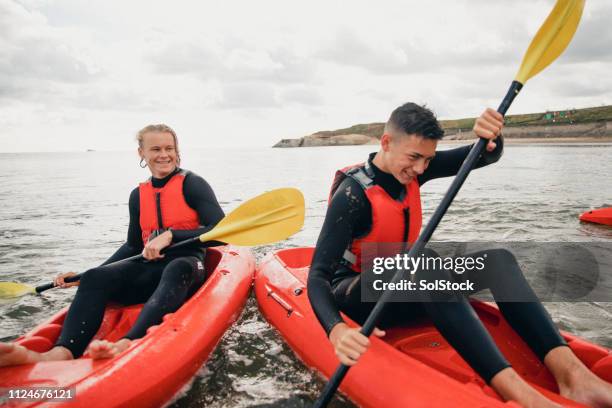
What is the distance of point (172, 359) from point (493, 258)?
1.88m

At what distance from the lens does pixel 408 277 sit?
2.15 metres

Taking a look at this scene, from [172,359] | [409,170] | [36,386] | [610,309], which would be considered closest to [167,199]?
[172,359]

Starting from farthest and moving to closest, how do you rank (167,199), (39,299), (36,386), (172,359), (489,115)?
1. (39,299)
2. (167,199)
3. (172,359)
4. (489,115)
5. (36,386)

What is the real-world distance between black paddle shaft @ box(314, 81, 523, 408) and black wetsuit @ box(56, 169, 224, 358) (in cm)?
132

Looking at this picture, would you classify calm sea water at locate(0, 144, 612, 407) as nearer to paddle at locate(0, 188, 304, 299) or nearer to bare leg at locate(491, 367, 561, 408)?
paddle at locate(0, 188, 304, 299)

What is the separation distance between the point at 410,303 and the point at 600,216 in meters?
6.37

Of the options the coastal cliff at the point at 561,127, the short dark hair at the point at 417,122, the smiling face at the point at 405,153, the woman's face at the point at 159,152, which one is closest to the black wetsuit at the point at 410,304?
the smiling face at the point at 405,153

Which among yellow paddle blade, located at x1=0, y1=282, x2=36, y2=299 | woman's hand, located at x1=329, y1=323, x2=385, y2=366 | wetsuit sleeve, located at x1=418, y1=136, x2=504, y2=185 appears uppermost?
wetsuit sleeve, located at x1=418, y1=136, x2=504, y2=185

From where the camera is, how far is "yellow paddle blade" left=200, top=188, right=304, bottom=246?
339 cm

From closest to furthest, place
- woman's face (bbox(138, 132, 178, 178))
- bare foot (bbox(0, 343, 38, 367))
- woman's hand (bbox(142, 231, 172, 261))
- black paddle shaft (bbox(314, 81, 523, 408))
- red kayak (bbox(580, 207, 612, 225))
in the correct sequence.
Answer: black paddle shaft (bbox(314, 81, 523, 408)), bare foot (bbox(0, 343, 38, 367)), woman's hand (bbox(142, 231, 172, 261)), woman's face (bbox(138, 132, 178, 178)), red kayak (bbox(580, 207, 612, 225))

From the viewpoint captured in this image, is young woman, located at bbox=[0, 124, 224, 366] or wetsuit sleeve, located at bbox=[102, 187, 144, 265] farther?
wetsuit sleeve, located at bbox=[102, 187, 144, 265]

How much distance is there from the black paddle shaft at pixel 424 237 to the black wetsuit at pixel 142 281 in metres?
1.32

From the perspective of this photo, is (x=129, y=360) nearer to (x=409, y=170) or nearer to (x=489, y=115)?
(x=409, y=170)

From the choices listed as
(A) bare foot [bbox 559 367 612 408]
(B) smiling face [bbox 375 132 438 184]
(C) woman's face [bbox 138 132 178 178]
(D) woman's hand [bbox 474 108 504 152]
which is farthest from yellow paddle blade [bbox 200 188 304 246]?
(A) bare foot [bbox 559 367 612 408]
